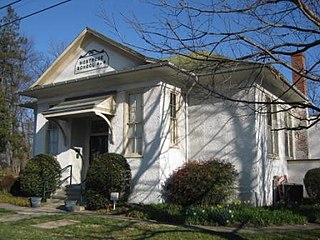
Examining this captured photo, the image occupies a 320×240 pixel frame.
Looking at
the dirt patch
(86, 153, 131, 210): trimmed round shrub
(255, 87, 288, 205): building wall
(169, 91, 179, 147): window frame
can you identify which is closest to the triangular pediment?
(169, 91, 179, 147): window frame

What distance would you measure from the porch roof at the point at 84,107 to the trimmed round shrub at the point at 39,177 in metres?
1.96

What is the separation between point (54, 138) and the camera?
19781 millimetres

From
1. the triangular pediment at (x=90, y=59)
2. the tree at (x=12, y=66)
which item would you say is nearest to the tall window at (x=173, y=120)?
the triangular pediment at (x=90, y=59)

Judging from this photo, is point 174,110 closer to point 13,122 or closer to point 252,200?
point 252,200

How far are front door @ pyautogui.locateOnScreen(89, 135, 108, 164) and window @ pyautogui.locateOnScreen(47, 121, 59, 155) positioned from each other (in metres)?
1.69

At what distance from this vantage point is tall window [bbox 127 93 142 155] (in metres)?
16.4

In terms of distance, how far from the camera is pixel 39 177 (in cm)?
1761

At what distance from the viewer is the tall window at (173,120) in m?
16.4

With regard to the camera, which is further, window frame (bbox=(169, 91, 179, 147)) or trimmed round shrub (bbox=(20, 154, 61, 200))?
trimmed round shrub (bbox=(20, 154, 61, 200))

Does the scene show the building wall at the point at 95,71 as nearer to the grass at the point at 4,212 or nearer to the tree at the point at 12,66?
the grass at the point at 4,212

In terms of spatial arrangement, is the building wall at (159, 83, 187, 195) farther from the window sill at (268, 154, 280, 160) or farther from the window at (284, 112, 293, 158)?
the window at (284, 112, 293, 158)

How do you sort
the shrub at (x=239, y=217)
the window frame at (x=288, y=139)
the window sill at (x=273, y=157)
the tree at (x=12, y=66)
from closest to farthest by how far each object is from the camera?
the shrub at (x=239, y=217), the window sill at (x=273, y=157), the window frame at (x=288, y=139), the tree at (x=12, y=66)

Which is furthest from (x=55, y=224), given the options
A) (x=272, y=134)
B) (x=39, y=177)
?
(x=272, y=134)

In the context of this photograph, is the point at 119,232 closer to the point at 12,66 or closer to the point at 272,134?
the point at 272,134
